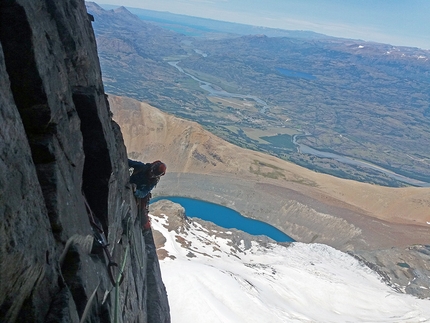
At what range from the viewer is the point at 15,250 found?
4418 millimetres

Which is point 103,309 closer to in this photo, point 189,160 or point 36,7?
point 36,7

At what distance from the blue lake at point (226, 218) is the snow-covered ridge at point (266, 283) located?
21.1 metres

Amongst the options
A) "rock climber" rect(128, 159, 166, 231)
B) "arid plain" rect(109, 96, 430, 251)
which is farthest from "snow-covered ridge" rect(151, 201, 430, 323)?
"arid plain" rect(109, 96, 430, 251)

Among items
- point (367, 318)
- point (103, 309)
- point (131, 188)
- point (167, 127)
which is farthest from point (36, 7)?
point (167, 127)

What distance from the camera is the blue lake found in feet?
248

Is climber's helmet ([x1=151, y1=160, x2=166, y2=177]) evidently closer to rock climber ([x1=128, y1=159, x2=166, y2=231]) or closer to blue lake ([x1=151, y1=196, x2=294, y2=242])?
rock climber ([x1=128, y1=159, x2=166, y2=231])

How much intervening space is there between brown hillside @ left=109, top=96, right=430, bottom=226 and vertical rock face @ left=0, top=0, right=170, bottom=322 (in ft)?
262

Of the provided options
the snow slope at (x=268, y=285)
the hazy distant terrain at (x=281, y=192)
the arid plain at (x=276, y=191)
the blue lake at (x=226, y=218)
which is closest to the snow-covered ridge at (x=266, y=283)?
the snow slope at (x=268, y=285)

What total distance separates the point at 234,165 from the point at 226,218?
62.7ft

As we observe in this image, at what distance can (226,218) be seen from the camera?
7988cm

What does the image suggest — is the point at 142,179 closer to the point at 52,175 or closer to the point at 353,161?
the point at 52,175

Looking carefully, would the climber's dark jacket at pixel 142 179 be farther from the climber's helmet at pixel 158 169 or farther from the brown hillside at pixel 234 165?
the brown hillside at pixel 234 165

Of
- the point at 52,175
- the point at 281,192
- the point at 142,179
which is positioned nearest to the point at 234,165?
the point at 281,192

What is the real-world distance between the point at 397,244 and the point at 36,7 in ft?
238
